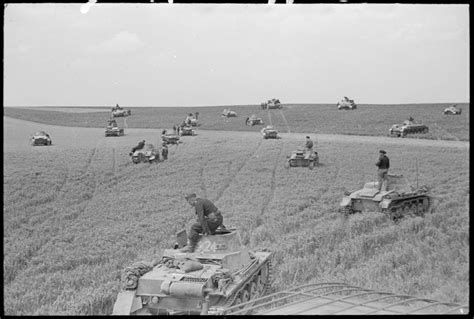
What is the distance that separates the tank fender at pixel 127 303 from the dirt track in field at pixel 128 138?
17.3 feet

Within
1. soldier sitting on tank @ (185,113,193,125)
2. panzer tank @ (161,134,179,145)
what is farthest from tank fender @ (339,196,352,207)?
panzer tank @ (161,134,179,145)

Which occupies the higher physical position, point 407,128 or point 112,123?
point 407,128

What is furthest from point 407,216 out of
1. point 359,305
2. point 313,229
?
point 359,305

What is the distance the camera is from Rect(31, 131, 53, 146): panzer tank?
566 inches

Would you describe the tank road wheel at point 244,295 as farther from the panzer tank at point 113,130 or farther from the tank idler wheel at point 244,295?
the panzer tank at point 113,130

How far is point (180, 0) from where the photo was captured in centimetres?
1070

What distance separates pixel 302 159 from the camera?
586 inches

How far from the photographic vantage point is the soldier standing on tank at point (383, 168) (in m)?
14.6

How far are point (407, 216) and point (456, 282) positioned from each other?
260cm

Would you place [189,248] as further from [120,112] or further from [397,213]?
[397,213]

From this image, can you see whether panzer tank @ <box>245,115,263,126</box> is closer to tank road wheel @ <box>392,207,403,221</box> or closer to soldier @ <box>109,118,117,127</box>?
soldier @ <box>109,118,117,127</box>

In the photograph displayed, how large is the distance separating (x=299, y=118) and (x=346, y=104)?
1182 millimetres

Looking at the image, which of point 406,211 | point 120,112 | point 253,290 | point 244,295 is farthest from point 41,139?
point 406,211

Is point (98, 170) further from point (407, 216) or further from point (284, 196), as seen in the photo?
point (407, 216)
